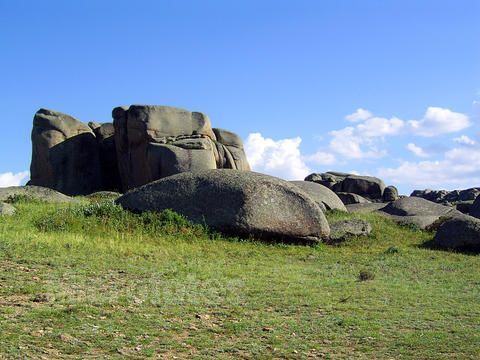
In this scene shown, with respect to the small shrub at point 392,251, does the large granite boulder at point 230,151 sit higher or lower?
higher

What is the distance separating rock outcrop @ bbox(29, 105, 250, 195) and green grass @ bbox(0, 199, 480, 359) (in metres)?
13.8

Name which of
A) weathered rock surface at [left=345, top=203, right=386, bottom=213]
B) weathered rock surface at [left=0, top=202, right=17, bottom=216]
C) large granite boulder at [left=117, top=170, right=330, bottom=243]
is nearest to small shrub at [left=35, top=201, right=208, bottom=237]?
large granite boulder at [left=117, top=170, right=330, bottom=243]

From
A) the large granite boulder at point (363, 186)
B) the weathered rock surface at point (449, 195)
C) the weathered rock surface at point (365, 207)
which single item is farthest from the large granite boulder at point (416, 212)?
the weathered rock surface at point (449, 195)

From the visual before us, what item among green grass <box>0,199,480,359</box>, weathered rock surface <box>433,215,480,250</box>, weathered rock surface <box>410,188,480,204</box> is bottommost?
green grass <box>0,199,480,359</box>

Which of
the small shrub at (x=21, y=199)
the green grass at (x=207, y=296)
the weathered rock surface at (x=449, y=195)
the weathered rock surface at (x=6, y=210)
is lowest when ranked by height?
the green grass at (x=207, y=296)

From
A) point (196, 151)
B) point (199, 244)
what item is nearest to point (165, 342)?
point (199, 244)

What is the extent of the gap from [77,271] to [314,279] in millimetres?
5743

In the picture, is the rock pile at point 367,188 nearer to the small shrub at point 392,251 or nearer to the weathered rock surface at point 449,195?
the weathered rock surface at point 449,195

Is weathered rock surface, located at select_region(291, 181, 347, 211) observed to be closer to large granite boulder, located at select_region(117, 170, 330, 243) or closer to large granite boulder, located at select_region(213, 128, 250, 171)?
large granite boulder, located at select_region(213, 128, 250, 171)

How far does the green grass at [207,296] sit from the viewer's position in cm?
1016

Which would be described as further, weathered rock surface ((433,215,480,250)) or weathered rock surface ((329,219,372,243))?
weathered rock surface ((433,215,480,250))

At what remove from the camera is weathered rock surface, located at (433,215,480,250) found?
83.0ft

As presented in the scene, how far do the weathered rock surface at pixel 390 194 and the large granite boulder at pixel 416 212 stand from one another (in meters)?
15.1

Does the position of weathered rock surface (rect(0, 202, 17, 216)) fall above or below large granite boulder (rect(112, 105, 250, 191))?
below
